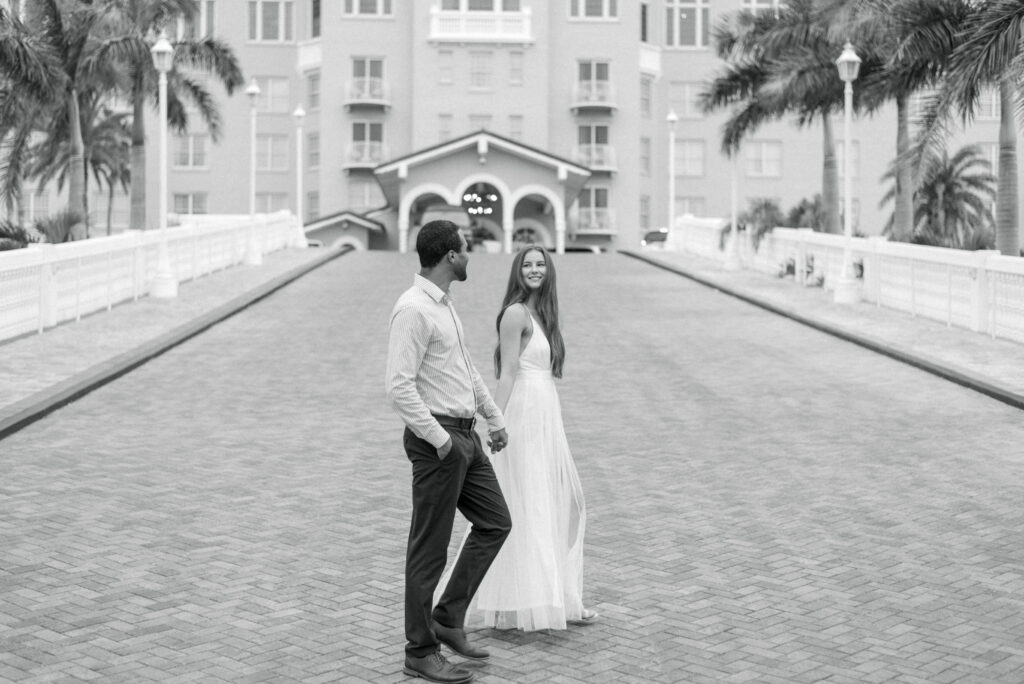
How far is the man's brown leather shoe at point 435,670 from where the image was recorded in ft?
18.9

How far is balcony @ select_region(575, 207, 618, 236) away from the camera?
62344 millimetres

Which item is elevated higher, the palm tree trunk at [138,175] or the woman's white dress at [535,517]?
the palm tree trunk at [138,175]

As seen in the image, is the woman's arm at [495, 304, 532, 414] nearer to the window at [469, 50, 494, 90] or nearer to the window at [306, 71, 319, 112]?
the window at [469, 50, 494, 90]

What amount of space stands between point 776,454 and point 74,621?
6.03 metres

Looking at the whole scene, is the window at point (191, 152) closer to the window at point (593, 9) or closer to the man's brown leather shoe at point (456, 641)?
the window at point (593, 9)

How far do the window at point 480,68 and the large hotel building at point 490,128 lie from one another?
0.07 meters

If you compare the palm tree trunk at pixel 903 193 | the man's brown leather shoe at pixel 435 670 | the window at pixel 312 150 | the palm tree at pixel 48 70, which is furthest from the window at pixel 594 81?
the man's brown leather shoe at pixel 435 670

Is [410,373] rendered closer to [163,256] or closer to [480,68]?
[163,256]

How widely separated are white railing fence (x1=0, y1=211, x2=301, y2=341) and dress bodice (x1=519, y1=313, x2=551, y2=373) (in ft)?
42.1

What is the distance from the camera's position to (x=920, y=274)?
22.2 metres

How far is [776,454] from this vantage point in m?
11.2

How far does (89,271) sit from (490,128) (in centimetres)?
4182

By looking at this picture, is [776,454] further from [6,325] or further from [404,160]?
[404,160]

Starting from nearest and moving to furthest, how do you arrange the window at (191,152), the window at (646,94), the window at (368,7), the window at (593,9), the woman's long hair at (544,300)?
the woman's long hair at (544,300)
the window at (368,7)
the window at (593,9)
the window at (646,94)
the window at (191,152)
